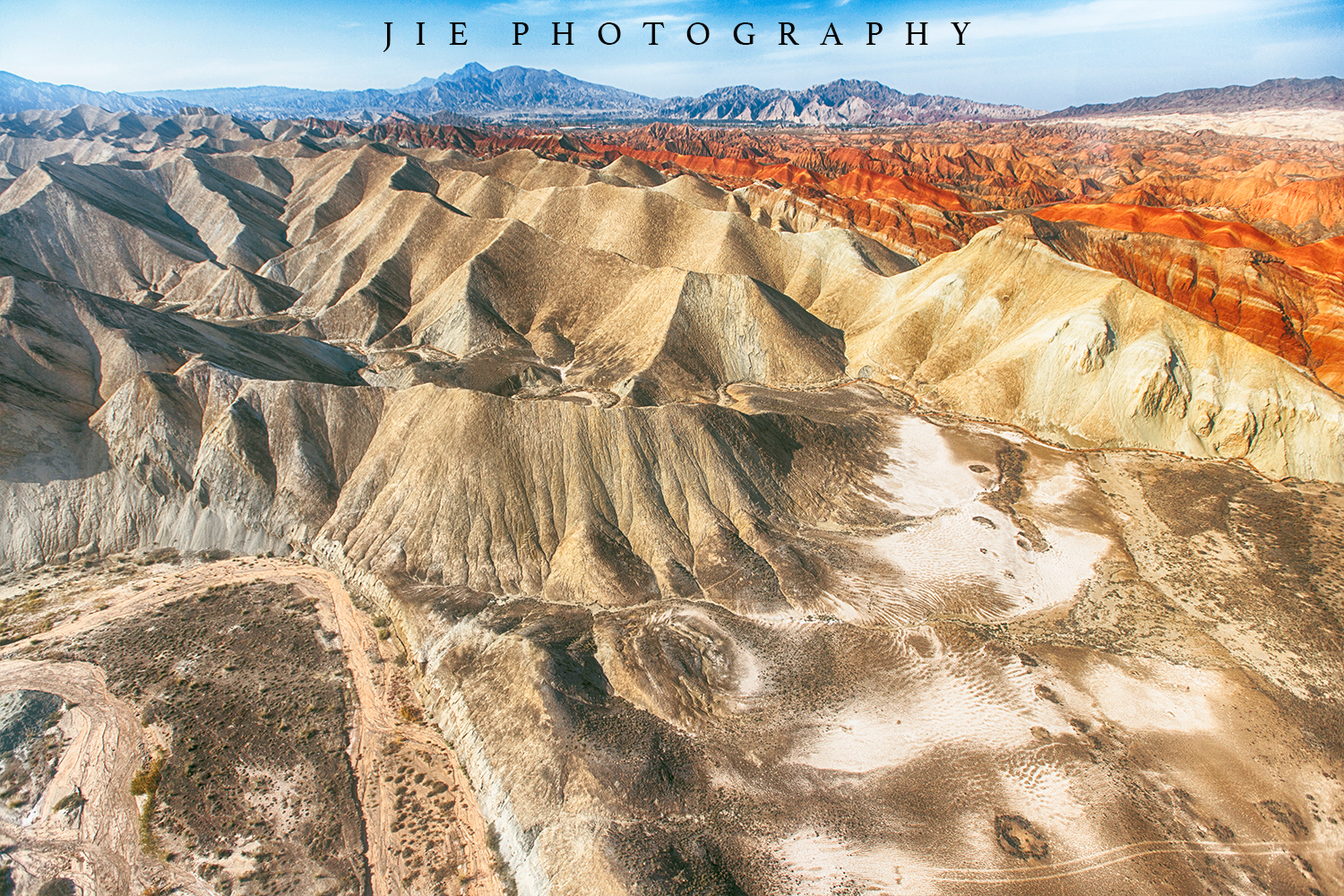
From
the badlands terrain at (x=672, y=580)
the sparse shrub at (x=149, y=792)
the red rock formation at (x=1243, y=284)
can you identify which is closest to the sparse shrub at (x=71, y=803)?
the badlands terrain at (x=672, y=580)

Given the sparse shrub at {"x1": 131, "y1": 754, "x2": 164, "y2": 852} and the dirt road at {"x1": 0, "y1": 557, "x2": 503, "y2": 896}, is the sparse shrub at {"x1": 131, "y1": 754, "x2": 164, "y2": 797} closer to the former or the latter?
the sparse shrub at {"x1": 131, "y1": 754, "x2": 164, "y2": 852}

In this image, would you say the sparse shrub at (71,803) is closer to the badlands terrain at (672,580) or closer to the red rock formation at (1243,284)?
the badlands terrain at (672,580)

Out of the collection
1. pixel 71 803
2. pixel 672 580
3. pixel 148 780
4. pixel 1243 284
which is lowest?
pixel 71 803

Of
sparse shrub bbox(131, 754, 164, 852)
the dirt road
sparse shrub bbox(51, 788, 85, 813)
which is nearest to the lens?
the dirt road

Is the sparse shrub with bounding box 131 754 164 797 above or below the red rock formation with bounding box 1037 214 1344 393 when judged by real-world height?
below

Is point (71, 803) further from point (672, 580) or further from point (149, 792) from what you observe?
point (672, 580)

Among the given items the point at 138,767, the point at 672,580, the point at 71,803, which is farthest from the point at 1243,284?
the point at 71,803

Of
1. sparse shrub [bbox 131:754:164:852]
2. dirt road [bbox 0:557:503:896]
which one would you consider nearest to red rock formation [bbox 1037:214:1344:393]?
dirt road [bbox 0:557:503:896]

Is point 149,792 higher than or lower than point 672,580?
lower
